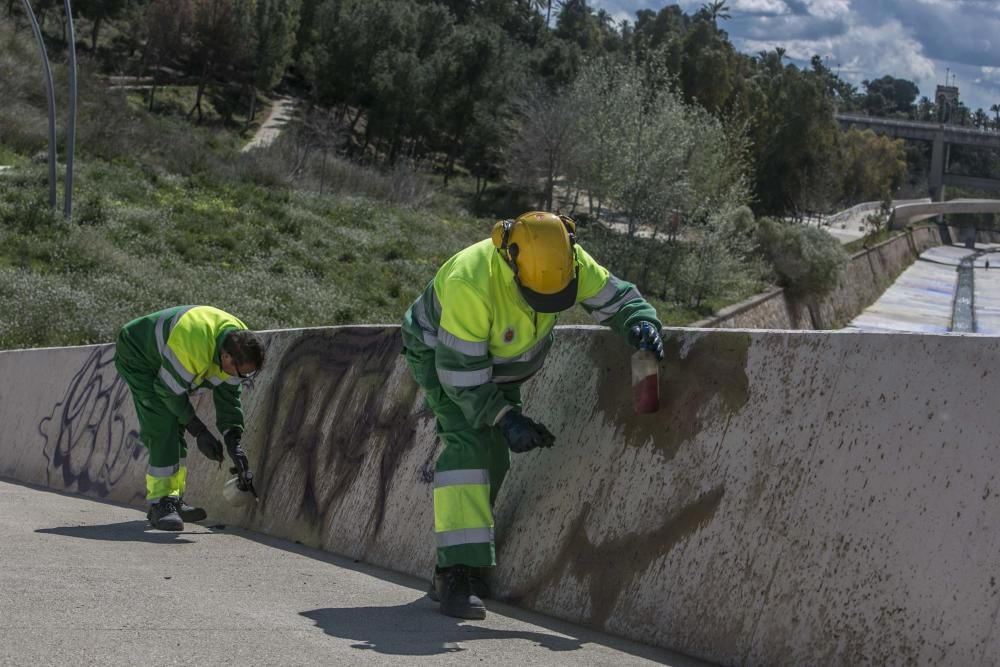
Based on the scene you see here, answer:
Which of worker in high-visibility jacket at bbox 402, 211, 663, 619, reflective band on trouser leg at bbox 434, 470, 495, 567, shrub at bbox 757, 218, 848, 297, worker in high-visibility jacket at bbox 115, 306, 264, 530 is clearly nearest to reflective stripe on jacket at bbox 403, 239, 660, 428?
worker in high-visibility jacket at bbox 402, 211, 663, 619

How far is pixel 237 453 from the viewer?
6.91 m

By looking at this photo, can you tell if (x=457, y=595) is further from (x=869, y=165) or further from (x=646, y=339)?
(x=869, y=165)

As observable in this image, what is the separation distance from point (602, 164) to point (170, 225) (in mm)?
18292

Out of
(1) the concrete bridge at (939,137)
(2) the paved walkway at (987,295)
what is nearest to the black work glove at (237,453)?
(2) the paved walkway at (987,295)

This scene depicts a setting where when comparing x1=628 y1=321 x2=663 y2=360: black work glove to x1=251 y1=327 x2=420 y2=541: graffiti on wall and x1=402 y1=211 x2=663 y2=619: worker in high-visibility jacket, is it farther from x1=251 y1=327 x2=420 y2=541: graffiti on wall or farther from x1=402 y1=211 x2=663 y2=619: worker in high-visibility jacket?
x1=251 y1=327 x2=420 y2=541: graffiti on wall

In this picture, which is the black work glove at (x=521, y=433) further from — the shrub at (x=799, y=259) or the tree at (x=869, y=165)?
the tree at (x=869, y=165)

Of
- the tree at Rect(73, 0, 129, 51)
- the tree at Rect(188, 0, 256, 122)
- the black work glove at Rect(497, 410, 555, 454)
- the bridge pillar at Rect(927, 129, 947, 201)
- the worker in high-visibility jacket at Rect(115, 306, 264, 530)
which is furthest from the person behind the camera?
the bridge pillar at Rect(927, 129, 947, 201)

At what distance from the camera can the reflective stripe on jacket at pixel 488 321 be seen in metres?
4.47

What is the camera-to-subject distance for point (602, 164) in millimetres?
42625

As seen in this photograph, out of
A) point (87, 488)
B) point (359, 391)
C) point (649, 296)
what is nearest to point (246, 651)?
point (359, 391)

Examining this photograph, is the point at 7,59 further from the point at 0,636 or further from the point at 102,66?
the point at 0,636

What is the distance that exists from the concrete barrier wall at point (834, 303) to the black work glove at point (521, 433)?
1749 cm

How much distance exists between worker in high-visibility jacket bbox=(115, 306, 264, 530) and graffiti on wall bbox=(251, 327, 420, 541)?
0.29 meters

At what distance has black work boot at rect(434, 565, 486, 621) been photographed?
446 centimetres
